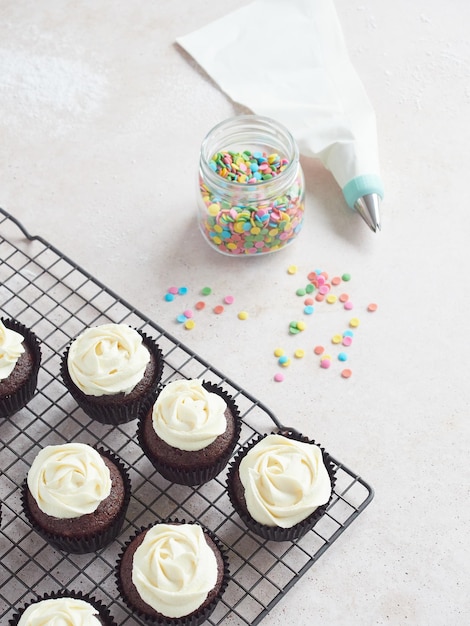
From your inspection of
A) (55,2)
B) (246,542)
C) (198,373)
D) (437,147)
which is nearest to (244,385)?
(198,373)

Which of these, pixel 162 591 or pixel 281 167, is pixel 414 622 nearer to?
pixel 162 591

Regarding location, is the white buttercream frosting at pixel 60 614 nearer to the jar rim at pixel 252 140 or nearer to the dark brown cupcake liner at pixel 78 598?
the dark brown cupcake liner at pixel 78 598

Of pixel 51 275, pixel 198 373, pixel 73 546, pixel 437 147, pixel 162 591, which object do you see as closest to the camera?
pixel 162 591

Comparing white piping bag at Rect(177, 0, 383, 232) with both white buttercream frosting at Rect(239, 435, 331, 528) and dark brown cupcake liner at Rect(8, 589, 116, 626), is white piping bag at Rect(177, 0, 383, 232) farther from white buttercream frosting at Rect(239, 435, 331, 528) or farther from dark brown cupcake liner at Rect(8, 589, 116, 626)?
dark brown cupcake liner at Rect(8, 589, 116, 626)

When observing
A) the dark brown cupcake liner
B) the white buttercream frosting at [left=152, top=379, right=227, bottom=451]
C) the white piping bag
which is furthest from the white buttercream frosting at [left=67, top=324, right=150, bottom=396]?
the white piping bag

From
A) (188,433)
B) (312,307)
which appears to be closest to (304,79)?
(312,307)

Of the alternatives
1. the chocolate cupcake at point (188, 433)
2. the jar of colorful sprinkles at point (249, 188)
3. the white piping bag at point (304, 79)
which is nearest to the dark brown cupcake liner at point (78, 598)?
the chocolate cupcake at point (188, 433)
